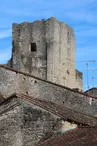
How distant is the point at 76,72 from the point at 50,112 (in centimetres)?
3556

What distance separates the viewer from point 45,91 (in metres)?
27.5

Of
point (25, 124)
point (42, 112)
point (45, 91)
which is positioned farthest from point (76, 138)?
point (45, 91)

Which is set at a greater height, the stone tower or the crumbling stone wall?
the stone tower

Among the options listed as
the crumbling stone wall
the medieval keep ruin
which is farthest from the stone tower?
the crumbling stone wall

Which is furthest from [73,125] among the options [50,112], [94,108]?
[94,108]

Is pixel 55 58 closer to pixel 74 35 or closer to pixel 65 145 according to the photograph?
pixel 74 35

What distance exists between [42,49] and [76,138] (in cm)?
3390

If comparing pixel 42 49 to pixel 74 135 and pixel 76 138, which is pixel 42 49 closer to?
pixel 74 135

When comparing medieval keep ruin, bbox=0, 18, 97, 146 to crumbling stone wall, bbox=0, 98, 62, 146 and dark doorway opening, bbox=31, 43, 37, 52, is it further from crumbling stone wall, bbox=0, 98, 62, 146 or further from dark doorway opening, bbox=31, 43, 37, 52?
dark doorway opening, bbox=31, 43, 37, 52

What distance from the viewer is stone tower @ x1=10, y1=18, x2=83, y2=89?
52.0 m

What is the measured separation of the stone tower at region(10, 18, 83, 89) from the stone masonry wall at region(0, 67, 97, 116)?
22412 millimetres

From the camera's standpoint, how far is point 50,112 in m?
21.0

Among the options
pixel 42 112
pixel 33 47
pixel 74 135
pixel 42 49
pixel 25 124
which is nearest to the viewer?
Result: pixel 74 135

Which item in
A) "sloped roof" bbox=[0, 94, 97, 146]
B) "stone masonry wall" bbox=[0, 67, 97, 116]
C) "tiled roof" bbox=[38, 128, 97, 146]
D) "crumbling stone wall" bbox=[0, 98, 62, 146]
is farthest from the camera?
"stone masonry wall" bbox=[0, 67, 97, 116]
